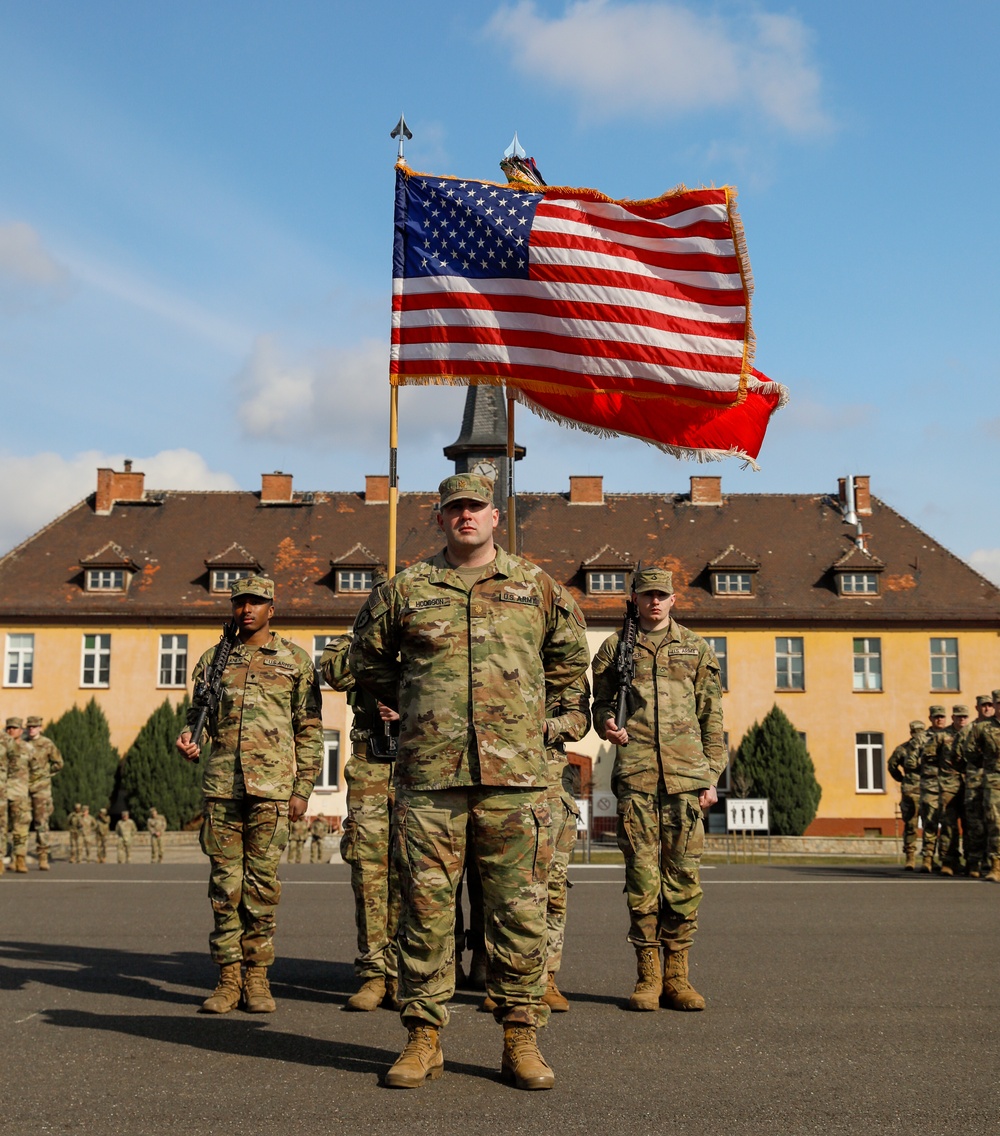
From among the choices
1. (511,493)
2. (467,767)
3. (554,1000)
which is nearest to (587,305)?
(511,493)

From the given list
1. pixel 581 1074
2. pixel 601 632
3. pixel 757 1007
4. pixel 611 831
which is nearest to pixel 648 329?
pixel 757 1007

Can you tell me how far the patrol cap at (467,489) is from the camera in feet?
19.7

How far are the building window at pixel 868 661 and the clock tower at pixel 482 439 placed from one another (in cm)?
1310

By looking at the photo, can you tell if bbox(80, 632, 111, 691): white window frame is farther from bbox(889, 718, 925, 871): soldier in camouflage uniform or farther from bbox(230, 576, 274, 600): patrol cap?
bbox(230, 576, 274, 600): patrol cap

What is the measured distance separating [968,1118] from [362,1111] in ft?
7.18

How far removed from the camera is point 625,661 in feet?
27.1

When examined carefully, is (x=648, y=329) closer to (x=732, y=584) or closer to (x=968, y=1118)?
(x=968, y=1118)

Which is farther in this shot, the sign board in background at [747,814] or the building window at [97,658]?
the building window at [97,658]

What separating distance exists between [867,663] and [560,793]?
41047 millimetres

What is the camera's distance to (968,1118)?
4988mm

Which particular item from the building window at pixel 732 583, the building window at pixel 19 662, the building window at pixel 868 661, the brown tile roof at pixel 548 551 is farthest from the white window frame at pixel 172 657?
the building window at pixel 868 661

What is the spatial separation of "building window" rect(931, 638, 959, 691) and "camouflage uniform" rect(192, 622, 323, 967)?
136 ft

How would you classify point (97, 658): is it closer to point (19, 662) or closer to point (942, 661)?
point (19, 662)

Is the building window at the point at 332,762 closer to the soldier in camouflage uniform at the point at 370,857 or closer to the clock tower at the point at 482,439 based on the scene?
the clock tower at the point at 482,439
